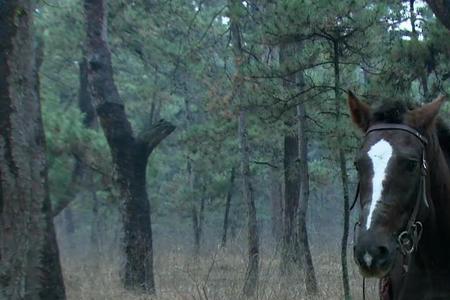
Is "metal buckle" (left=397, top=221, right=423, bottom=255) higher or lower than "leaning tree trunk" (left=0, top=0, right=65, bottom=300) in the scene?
lower

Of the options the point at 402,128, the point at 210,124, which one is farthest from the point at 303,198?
the point at 210,124

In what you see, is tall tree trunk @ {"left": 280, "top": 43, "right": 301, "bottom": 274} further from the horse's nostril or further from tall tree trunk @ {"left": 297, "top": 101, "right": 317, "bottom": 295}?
the horse's nostril

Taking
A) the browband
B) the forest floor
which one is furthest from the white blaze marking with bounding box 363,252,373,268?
the forest floor

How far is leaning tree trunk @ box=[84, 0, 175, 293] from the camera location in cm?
1242

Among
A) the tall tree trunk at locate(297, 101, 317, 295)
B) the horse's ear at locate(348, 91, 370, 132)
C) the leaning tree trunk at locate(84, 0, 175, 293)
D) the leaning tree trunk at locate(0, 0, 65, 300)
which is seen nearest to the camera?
the horse's ear at locate(348, 91, 370, 132)

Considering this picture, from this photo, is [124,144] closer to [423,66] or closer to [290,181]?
[290,181]

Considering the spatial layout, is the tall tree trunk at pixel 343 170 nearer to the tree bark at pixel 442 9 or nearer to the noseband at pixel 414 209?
the tree bark at pixel 442 9

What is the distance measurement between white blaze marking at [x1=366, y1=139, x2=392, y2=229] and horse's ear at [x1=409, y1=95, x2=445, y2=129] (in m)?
0.33

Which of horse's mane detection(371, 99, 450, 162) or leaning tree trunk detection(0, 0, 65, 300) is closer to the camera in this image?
horse's mane detection(371, 99, 450, 162)

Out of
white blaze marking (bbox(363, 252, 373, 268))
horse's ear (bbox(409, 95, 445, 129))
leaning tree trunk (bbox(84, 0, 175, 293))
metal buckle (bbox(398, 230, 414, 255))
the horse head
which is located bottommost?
white blaze marking (bbox(363, 252, 373, 268))

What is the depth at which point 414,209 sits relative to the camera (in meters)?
3.77

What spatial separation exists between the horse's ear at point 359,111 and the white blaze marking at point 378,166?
474mm

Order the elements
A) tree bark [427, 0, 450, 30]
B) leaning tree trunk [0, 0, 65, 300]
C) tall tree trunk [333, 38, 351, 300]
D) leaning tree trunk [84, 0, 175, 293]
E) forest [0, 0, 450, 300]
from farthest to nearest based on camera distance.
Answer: leaning tree trunk [84, 0, 175, 293] → tall tree trunk [333, 38, 351, 300] → tree bark [427, 0, 450, 30] → forest [0, 0, 450, 300] → leaning tree trunk [0, 0, 65, 300]

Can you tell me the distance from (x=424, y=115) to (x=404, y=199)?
605 mm
